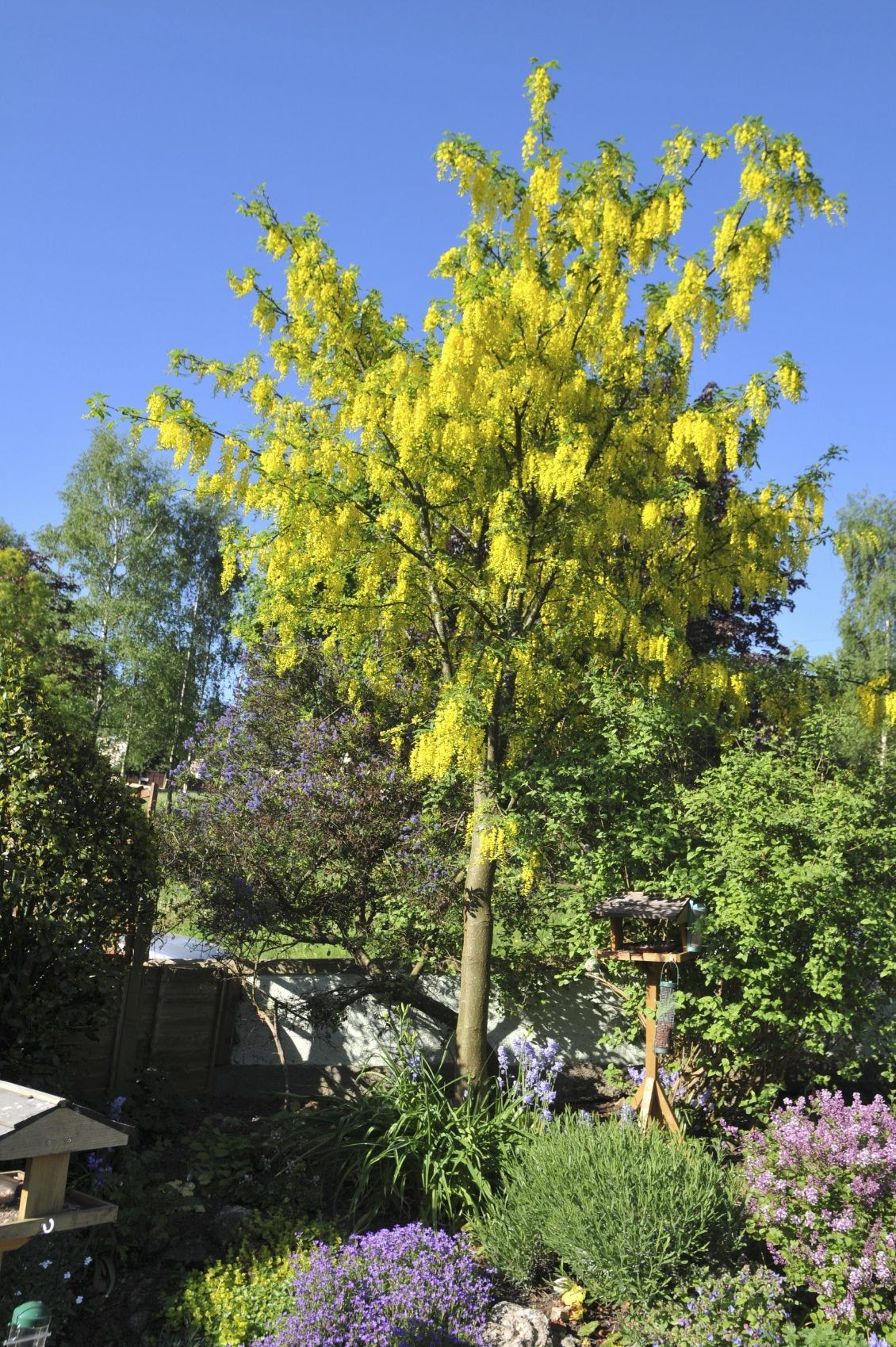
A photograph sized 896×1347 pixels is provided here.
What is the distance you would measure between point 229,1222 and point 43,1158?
235cm

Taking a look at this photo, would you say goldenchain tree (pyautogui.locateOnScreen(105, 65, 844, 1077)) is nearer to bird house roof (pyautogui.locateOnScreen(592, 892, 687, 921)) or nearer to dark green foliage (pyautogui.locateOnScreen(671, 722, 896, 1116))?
bird house roof (pyautogui.locateOnScreen(592, 892, 687, 921))

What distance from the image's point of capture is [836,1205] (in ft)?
13.7

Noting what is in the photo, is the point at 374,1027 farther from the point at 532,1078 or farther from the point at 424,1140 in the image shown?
the point at 424,1140

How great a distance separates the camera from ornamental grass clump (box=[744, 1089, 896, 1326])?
396cm

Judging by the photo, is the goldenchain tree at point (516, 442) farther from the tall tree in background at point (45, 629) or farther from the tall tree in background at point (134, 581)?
the tall tree in background at point (134, 581)

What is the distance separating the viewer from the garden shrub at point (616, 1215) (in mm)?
3984

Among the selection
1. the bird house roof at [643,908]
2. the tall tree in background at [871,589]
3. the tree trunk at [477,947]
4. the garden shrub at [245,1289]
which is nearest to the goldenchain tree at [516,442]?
the tree trunk at [477,947]

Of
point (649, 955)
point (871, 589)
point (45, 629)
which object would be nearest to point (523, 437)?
point (649, 955)

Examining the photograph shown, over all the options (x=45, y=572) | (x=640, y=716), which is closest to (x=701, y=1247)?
(x=640, y=716)

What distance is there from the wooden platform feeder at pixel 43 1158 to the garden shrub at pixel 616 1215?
228cm

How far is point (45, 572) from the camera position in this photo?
22297 millimetres

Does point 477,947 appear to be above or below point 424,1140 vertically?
above

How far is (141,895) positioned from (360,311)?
4.13 meters

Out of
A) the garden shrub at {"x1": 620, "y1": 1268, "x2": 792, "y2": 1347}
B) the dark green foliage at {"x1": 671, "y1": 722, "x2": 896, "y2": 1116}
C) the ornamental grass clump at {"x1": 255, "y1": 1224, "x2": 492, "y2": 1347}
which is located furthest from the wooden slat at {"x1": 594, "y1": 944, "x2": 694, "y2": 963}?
the ornamental grass clump at {"x1": 255, "y1": 1224, "x2": 492, "y2": 1347}
